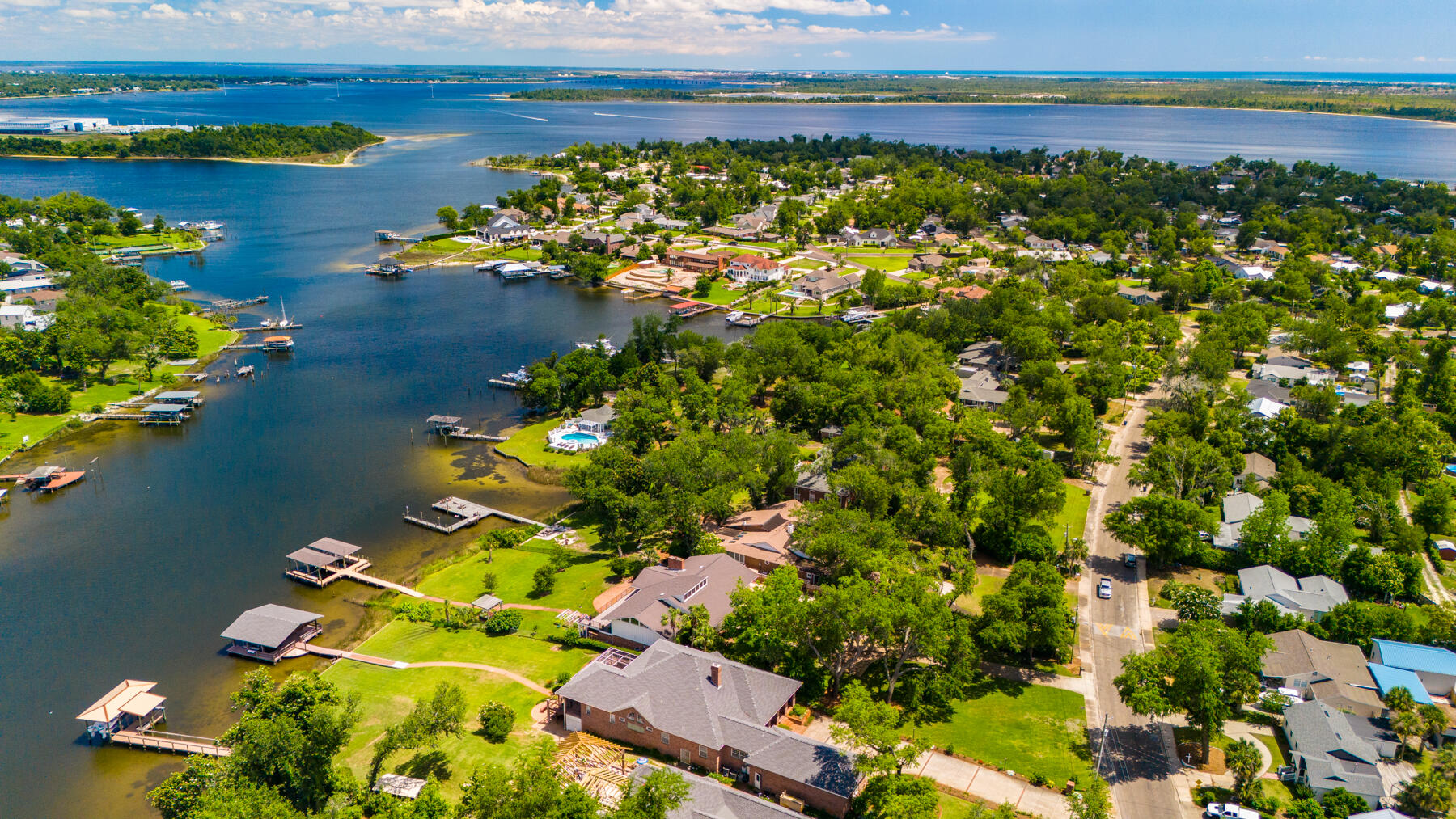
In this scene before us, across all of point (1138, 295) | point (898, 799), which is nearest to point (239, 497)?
point (898, 799)

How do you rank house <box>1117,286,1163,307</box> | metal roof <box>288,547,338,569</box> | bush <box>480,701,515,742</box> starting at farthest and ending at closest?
house <box>1117,286,1163,307</box>
metal roof <box>288,547,338,569</box>
bush <box>480,701,515,742</box>

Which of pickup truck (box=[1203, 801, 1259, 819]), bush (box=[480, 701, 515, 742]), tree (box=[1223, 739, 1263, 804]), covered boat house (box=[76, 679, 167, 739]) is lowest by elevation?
covered boat house (box=[76, 679, 167, 739])

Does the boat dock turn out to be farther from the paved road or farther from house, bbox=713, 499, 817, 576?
the paved road

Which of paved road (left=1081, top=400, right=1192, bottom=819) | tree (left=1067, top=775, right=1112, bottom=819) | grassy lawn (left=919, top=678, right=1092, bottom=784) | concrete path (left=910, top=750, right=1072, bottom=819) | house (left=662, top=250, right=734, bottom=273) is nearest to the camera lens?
tree (left=1067, top=775, right=1112, bottom=819)

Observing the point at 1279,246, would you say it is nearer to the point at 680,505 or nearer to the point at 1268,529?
Answer: the point at 1268,529

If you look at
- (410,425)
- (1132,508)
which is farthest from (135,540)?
(1132,508)

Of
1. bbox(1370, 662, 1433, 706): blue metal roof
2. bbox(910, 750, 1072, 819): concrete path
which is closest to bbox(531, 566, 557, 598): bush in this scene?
bbox(910, 750, 1072, 819): concrete path

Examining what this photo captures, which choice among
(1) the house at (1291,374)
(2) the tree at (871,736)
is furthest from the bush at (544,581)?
(1) the house at (1291,374)

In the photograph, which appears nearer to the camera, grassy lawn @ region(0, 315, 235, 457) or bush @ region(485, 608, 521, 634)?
bush @ region(485, 608, 521, 634)
